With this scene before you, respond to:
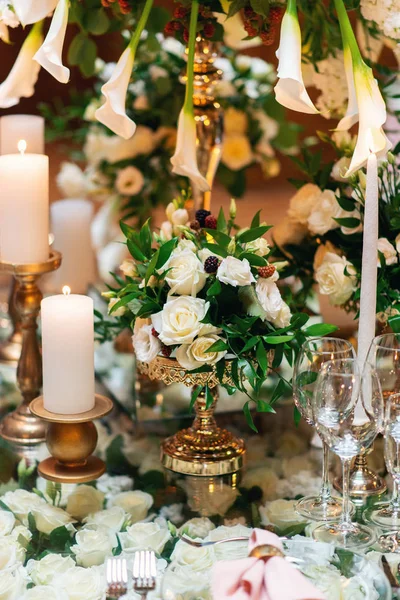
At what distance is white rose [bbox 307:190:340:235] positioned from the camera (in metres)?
1.26

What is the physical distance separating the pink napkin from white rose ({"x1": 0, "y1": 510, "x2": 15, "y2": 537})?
325 mm

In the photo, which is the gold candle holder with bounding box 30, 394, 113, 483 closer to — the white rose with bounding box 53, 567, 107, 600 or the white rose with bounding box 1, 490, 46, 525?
the white rose with bounding box 1, 490, 46, 525

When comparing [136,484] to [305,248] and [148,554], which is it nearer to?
[148,554]

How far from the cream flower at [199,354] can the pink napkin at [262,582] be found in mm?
283

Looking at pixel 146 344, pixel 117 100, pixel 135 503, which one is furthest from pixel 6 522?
pixel 117 100

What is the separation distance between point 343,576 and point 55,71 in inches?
23.9

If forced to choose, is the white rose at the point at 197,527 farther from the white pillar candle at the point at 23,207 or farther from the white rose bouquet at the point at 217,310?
the white pillar candle at the point at 23,207

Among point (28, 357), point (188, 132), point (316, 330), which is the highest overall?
point (188, 132)

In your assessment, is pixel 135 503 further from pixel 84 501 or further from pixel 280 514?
pixel 280 514

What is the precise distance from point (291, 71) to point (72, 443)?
50 cm

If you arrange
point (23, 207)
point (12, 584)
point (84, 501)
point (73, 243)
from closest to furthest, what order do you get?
1. point (12, 584)
2. point (84, 501)
3. point (23, 207)
4. point (73, 243)

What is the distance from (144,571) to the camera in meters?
0.94

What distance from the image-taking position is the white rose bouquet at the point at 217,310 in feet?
3.47

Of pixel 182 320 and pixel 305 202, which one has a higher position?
pixel 305 202
